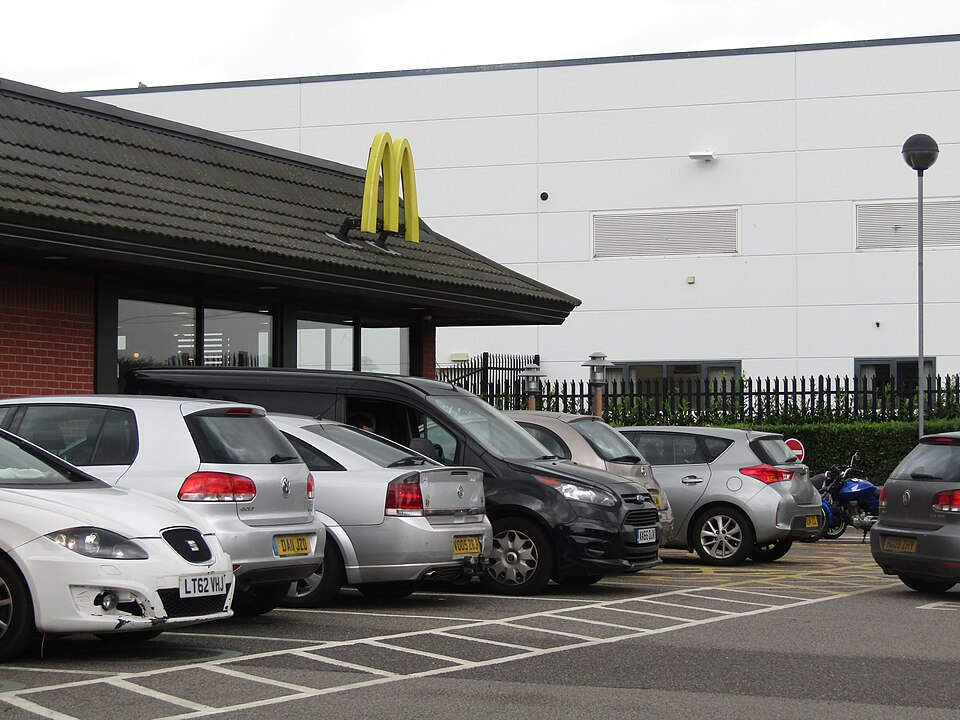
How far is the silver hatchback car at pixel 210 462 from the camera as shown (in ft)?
31.3

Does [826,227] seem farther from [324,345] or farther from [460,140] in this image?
[324,345]

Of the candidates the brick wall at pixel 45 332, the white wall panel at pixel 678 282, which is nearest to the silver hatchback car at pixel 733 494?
the brick wall at pixel 45 332

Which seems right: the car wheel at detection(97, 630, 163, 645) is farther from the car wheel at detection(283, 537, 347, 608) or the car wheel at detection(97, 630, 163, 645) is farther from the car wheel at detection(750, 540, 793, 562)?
the car wheel at detection(750, 540, 793, 562)

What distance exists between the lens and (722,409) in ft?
86.8

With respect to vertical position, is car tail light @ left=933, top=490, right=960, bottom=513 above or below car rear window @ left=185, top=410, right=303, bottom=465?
below

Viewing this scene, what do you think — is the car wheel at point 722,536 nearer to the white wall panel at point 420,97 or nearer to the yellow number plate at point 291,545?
the yellow number plate at point 291,545

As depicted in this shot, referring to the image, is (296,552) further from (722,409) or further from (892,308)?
(892,308)

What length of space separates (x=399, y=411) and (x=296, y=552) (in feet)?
11.0

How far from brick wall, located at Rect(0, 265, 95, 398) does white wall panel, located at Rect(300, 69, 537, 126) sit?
22.1 m

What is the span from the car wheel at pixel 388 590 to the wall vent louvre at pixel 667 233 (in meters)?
23.4

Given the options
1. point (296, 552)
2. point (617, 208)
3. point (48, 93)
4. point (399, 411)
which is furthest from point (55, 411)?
point (617, 208)

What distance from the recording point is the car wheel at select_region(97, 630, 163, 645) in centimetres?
939

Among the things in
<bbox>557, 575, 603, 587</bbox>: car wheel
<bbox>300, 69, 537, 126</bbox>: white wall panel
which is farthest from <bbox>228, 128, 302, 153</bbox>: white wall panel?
<bbox>557, 575, 603, 587</bbox>: car wheel

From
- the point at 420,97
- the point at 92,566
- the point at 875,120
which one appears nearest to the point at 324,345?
the point at 92,566
